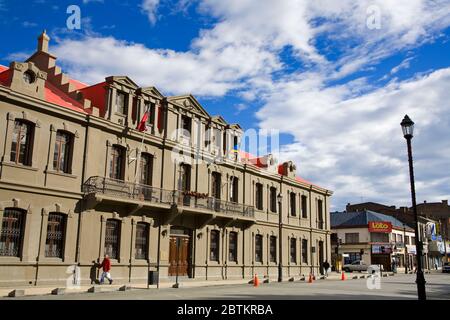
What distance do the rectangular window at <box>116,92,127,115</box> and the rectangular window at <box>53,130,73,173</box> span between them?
3.92 meters

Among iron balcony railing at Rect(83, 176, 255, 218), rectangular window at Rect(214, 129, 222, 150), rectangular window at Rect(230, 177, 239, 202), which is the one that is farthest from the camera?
rectangular window at Rect(230, 177, 239, 202)

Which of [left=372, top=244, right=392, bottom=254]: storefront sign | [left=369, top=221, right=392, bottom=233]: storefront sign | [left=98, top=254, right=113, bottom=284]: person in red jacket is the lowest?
[left=98, top=254, right=113, bottom=284]: person in red jacket

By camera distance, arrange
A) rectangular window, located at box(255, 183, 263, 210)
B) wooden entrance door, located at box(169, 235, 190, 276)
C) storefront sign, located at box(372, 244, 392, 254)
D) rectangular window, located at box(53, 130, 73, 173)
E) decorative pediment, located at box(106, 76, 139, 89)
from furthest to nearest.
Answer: storefront sign, located at box(372, 244, 392, 254), rectangular window, located at box(255, 183, 263, 210), wooden entrance door, located at box(169, 235, 190, 276), decorative pediment, located at box(106, 76, 139, 89), rectangular window, located at box(53, 130, 73, 173)

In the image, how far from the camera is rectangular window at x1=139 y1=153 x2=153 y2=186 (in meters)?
28.5

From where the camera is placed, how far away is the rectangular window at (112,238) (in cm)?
2564

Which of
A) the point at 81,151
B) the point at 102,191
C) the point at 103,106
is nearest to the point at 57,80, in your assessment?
the point at 103,106

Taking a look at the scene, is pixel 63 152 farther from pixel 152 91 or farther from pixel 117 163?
pixel 152 91

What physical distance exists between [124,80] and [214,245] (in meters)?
12.9

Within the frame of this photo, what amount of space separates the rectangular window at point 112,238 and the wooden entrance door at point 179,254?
4.40 meters

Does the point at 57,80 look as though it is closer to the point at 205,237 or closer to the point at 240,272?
the point at 205,237

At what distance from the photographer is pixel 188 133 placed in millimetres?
31938

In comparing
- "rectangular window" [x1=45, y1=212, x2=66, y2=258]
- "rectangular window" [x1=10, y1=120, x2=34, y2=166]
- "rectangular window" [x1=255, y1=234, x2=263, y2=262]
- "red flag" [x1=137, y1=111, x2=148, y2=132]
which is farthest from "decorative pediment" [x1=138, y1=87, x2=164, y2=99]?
"rectangular window" [x1=255, y1=234, x2=263, y2=262]

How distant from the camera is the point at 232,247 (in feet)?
114

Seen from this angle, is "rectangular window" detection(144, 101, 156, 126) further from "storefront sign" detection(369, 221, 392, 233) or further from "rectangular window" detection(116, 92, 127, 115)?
"storefront sign" detection(369, 221, 392, 233)
